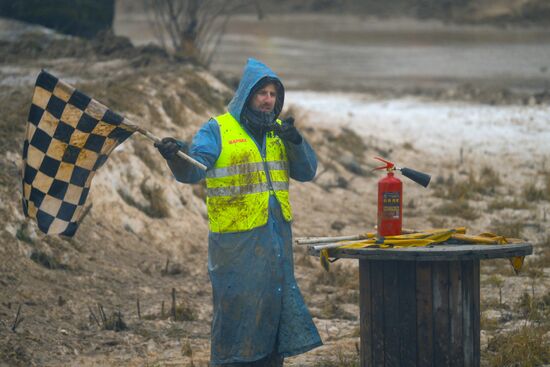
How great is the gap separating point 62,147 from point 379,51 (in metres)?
27.7

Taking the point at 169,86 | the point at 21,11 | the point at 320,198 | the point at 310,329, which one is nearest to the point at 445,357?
the point at 310,329

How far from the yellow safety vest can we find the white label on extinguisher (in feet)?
2.19

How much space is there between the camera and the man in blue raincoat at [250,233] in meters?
7.06

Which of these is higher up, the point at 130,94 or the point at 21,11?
the point at 21,11

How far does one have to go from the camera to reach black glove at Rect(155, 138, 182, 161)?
22.2ft

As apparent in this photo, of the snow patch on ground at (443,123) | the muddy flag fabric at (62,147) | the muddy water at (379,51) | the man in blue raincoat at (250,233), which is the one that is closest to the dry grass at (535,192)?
the snow patch on ground at (443,123)

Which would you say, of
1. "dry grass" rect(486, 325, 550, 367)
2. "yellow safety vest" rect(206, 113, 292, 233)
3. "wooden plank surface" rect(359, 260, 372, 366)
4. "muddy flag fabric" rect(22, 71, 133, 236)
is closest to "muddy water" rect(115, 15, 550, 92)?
"dry grass" rect(486, 325, 550, 367)

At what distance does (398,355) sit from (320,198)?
820 centimetres

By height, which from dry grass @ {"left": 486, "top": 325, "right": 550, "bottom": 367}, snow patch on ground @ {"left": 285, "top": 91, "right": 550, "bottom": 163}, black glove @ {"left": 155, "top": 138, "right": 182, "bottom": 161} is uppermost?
snow patch on ground @ {"left": 285, "top": 91, "right": 550, "bottom": 163}

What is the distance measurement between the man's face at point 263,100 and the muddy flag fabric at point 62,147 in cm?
76

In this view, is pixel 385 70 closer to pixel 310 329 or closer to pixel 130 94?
pixel 130 94

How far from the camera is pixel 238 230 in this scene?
7.09 m

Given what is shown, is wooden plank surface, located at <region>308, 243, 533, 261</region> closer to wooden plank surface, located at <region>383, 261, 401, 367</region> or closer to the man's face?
wooden plank surface, located at <region>383, 261, 401, 367</region>

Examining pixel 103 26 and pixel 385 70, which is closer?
pixel 103 26
